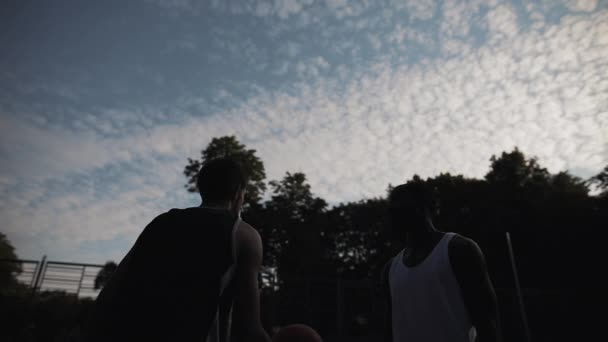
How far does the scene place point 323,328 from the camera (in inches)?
833

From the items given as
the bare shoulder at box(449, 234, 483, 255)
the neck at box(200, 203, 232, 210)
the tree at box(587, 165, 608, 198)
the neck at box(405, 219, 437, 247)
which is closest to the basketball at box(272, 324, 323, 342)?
the neck at box(405, 219, 437, 247)

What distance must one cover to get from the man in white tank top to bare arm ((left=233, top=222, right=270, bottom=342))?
135cm

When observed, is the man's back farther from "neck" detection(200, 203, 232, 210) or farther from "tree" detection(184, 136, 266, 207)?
"tree" detection(184, 136, 266, 207)

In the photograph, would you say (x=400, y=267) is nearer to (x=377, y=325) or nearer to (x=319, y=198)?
(x=377, y=325)

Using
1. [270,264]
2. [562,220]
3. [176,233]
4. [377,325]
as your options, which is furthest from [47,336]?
[562,220]

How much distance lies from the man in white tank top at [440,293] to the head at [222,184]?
4.96ft

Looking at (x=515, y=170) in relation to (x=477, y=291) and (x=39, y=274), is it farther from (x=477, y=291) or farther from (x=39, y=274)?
(x=39, y=274)

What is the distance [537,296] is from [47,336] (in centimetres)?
2516

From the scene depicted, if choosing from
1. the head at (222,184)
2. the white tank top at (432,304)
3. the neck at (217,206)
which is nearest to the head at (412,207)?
the white tank top at (432,304)

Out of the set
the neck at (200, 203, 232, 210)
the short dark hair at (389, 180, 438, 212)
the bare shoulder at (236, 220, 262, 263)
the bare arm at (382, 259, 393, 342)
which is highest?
the short dark hair at (389, 180, 438, 212)

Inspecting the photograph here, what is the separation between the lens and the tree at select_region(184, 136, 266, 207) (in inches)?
1032

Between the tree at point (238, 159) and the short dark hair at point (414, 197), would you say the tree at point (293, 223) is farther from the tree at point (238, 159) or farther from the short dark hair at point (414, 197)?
the short dark hair at point (414, 197)

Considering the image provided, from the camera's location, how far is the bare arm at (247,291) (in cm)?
162

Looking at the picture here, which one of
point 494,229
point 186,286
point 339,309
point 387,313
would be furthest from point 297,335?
point 494,229
